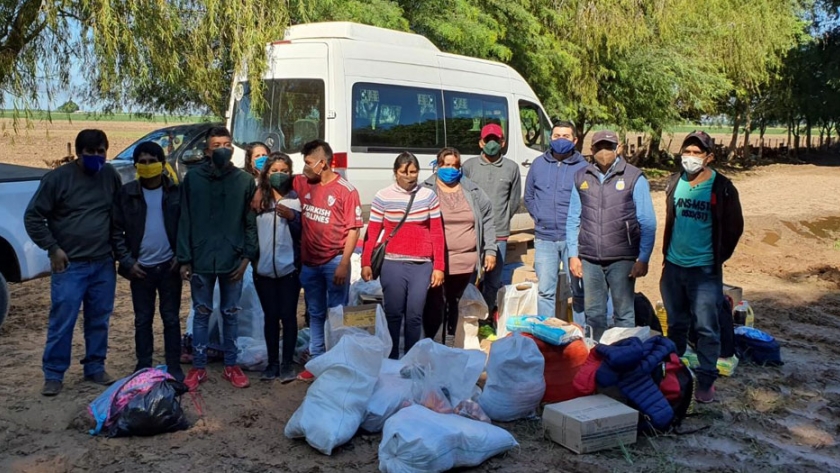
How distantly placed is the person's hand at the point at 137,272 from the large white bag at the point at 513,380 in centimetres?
239

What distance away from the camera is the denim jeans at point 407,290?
5457 mm

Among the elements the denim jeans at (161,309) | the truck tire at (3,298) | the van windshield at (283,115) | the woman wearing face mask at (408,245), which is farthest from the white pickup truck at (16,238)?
the woman wearing face mask at (408,245)

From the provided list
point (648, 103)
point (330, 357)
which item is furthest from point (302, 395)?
point (648, 103)

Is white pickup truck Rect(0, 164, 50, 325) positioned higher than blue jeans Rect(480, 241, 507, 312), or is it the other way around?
white pickup truck Rect(0, 164, 50, 325)

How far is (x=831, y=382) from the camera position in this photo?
236 inches

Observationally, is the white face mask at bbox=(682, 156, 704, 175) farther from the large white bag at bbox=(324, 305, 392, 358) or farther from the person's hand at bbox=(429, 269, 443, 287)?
the large white bag at bbox=(324, 305, 392, 358)

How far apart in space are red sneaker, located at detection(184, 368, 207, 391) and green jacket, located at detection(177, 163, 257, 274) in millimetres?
751

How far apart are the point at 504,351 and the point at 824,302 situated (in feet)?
19.4

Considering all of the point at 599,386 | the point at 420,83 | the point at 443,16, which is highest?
the point at 443,16

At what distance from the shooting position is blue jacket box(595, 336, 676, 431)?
15.6 feet

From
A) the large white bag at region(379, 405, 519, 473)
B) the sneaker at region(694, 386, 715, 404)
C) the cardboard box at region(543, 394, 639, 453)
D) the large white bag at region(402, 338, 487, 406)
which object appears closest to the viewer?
the large white bag at region(379, 405, 519, 473)

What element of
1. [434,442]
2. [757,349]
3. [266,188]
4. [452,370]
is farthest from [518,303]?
[434,442]

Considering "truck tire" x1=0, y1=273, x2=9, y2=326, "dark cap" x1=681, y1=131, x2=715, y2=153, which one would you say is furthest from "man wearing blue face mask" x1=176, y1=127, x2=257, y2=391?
"dark cap" x1=681, y1=131, x2=715, y2=153

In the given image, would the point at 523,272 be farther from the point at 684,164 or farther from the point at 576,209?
the point at 684,164
